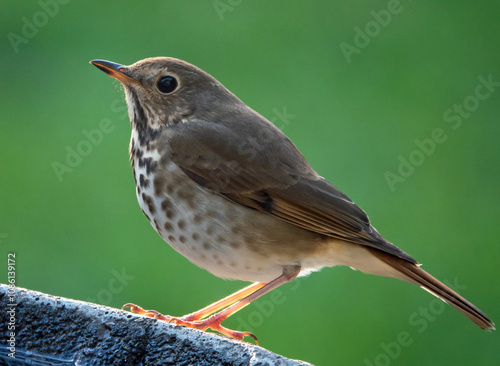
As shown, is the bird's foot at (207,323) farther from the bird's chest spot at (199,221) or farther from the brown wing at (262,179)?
the brown wing at (262,179)

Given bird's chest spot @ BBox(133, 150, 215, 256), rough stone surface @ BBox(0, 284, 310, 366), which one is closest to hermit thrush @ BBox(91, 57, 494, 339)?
bird's chest spot @ BBox(133, 150, 215, 256)

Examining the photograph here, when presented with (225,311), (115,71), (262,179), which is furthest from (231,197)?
(115,71)

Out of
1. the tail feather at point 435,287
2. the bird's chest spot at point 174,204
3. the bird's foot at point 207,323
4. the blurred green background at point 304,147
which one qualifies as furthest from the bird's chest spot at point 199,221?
the blurred green background at point 304,147

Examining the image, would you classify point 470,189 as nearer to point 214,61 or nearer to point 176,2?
point 214,61

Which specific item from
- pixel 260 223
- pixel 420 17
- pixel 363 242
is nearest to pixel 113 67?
pixel 260 223

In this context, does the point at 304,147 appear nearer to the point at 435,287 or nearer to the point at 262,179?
the point at 262,179

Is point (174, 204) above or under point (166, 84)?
under

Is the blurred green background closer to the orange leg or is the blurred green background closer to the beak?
the orange leg
